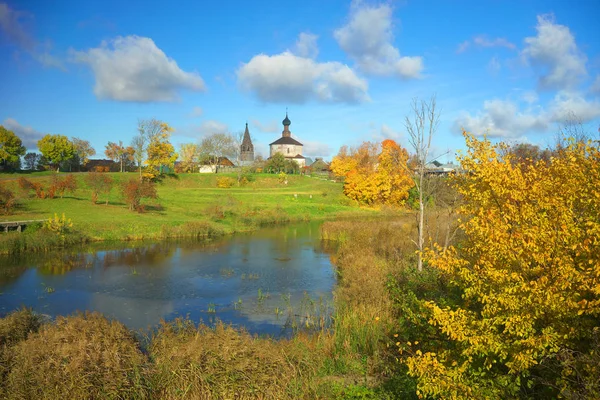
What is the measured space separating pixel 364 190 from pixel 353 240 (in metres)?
31.2

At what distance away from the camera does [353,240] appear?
963 inches

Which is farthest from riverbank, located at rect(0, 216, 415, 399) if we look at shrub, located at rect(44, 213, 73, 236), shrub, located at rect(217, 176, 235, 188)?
shrub, located at rect(217, 176, 235, 188)

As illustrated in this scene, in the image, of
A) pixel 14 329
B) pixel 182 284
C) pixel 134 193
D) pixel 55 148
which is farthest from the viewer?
pixel 55 148

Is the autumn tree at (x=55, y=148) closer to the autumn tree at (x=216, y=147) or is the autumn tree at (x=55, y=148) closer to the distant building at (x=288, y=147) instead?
the autumn tree at (x=216, y=147)

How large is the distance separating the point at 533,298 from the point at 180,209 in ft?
124

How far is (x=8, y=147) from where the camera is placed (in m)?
57.8

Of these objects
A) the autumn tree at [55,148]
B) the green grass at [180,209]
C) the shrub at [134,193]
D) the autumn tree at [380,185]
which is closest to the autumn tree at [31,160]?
the autumn tree at [55,148]

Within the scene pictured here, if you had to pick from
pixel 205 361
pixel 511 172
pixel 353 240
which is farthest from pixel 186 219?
pixel 511 172

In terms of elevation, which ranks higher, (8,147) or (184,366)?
(8,147)

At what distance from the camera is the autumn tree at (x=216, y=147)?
276 feet

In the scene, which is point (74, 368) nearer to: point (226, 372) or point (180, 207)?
point (226, 372)

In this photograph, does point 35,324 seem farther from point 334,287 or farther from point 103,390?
point 334,287

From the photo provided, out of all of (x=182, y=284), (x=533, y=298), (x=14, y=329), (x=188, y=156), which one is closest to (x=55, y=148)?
(x=188, y=156)

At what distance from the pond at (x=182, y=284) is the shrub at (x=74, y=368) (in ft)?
17.7
